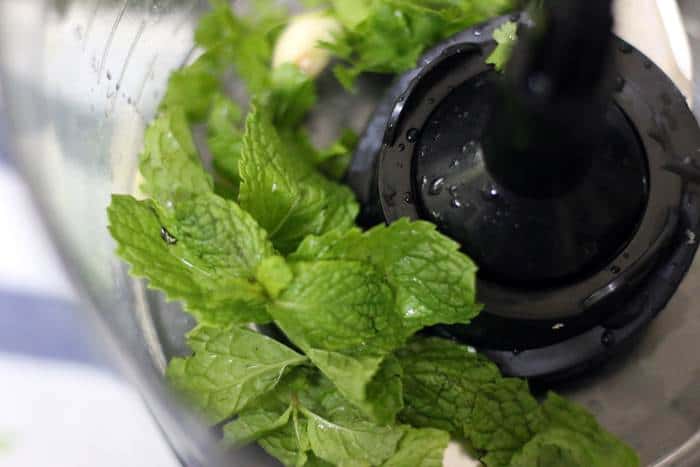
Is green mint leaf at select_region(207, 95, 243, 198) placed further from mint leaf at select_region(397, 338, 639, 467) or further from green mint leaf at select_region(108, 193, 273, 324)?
mint leaf at select_region(397, 338, 639, 467)

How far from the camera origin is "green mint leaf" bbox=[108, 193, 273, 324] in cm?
57

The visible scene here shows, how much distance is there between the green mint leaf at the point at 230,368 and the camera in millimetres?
631

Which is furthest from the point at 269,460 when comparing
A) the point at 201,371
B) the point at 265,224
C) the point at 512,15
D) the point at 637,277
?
the point at 512,15

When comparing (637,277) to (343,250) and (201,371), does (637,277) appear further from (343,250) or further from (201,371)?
(201,371)

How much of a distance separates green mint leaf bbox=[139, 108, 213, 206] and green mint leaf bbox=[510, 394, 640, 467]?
0.36 meters

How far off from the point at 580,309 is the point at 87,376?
54 cm

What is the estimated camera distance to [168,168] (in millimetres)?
710

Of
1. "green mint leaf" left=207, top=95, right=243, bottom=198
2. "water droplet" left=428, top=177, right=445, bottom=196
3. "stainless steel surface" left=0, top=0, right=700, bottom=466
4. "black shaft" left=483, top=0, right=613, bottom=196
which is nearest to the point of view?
"black shaft" left=483, top=0, right=613, bottom=196

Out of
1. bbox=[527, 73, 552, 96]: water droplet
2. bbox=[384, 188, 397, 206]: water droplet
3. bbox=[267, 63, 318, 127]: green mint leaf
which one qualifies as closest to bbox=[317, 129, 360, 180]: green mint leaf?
bbox=[267, 63, 318, 127]: green mint leaf

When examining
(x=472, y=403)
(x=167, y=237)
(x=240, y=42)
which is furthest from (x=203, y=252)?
(x=240, y=42)

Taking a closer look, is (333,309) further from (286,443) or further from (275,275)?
(286,443)

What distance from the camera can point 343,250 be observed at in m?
0.59

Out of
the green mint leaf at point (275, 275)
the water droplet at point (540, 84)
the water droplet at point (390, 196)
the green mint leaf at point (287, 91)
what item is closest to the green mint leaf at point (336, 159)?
the green mint leaf at point (287, 91)

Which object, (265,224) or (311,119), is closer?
(265,224)
